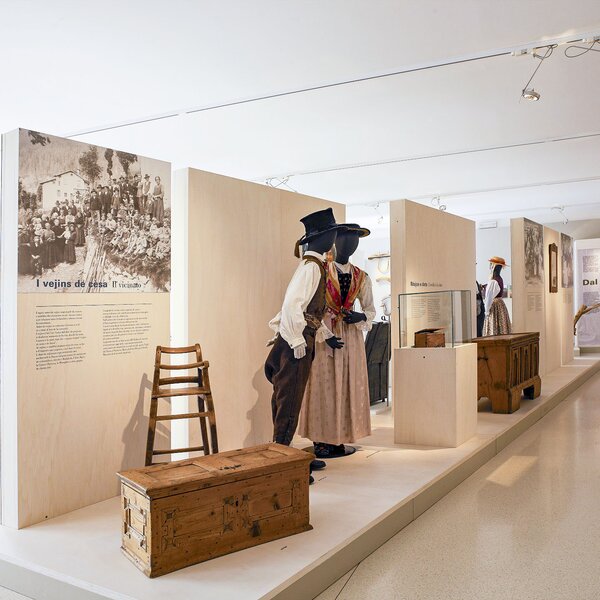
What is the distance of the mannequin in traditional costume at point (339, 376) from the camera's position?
4.71 metres

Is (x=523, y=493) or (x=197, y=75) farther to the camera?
(x=197, y=75)

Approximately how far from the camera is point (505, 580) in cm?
303

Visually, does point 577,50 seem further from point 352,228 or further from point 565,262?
point 565,262

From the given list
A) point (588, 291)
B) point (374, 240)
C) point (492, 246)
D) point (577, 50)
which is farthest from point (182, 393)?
point (374, 240)

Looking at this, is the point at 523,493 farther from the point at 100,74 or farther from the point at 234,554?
the point at 100,74

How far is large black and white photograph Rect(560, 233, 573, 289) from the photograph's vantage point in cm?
1139

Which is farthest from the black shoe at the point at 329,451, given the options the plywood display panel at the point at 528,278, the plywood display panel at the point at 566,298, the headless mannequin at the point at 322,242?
the plywood display panel at the point at 566,298

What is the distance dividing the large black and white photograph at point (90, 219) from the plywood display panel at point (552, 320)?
7472 millimetres

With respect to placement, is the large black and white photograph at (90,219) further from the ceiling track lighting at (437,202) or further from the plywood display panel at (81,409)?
the ceiling track lighting at (437,202)

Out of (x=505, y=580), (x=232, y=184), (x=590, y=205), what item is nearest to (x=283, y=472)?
(x=505, y=580)

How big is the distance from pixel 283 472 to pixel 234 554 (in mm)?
452

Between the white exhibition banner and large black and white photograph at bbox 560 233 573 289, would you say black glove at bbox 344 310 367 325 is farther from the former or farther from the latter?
the white exhibition banner

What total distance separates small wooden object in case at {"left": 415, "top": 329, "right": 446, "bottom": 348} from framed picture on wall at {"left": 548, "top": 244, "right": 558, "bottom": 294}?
5.98 meters

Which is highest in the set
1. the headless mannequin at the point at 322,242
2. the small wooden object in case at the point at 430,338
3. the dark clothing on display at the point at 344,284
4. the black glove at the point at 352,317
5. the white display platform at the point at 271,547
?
the headless mannequin at the point at 322,242
